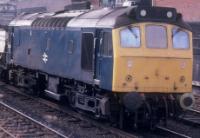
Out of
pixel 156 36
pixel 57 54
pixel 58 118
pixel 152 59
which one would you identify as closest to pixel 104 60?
pixel 152 59

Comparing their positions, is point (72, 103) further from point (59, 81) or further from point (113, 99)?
point (113, 99)

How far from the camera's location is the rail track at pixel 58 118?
537 inches

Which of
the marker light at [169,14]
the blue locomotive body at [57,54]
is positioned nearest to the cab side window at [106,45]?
the blue locomotive body at [57,54]

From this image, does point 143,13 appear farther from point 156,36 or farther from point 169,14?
point 169,14

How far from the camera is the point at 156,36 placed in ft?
44.2

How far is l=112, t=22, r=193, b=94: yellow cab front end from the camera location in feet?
42.7

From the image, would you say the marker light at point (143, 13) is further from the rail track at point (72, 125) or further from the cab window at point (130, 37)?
the rail track at point (72, 125)

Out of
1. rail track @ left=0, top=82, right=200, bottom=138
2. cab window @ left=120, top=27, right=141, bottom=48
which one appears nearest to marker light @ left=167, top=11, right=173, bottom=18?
cab window @ left=120, top=27, right=141, bottom=48

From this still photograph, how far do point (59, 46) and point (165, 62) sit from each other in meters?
4.64

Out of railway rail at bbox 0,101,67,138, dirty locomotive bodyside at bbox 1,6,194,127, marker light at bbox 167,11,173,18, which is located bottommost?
railway rail at bbox 0,101,67,138

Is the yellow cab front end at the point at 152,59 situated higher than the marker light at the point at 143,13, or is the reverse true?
the marker light at the point at 143,13

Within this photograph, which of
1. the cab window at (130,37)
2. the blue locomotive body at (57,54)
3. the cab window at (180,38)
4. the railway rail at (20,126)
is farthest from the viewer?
the blue locomotive body at (57,54)

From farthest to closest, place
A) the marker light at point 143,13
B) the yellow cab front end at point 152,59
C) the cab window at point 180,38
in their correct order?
the cab window at point 180,38 < the marker light at point 143,13 < the yellow cab front end at point 152,59

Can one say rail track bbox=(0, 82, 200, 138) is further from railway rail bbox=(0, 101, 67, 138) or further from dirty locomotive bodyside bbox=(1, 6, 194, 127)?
dirty locomotive bodyside bbox=(1, 6, 194, 127)
